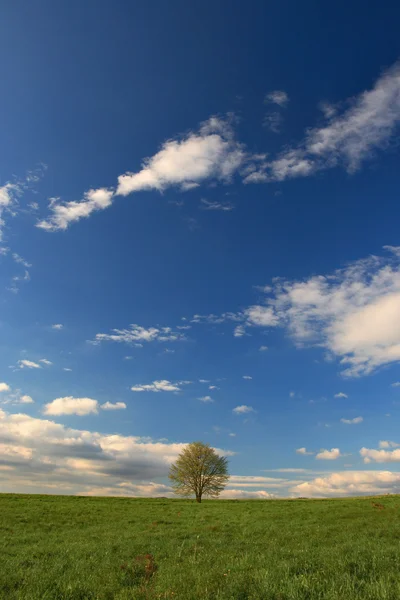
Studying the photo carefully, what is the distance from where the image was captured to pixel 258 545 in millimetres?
19797

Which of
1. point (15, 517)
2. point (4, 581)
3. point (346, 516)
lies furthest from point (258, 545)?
point (15, 517)

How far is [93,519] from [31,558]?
2166 centimetres

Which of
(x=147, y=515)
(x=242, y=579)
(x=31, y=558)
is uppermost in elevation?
(x=242, y=579)

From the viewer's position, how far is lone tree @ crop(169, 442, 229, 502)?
74.3 m

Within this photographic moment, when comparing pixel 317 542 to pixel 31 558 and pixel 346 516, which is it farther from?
pixel 346 516

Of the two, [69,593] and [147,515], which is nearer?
[69,593]

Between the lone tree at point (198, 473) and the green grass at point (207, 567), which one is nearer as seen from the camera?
the green grass at point (207, 567)

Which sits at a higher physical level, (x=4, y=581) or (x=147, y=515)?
(x=4, y=581)

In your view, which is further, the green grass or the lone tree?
the lone tree

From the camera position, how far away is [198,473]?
7450 cm

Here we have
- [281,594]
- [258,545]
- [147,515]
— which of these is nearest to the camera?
[281,594]

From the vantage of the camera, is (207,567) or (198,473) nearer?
(207,567)

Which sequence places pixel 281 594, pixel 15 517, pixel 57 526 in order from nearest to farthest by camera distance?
pixel 281 594 → pixel 57 526 → pixel 15 517

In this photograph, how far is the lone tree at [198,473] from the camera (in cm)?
7431
